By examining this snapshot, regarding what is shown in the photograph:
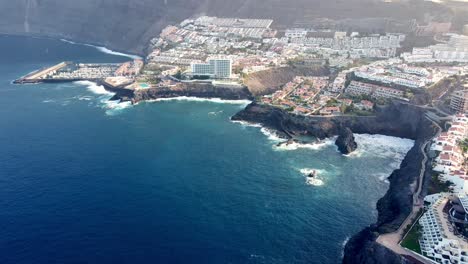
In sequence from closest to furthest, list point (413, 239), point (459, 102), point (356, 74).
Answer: point (413, 239) → point (459, 102) → point (356, 74)

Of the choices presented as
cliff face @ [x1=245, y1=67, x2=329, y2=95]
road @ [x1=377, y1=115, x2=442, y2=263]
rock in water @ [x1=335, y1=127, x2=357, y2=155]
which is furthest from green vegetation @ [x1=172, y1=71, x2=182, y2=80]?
road @ [x1=377, y1=115, x2=442, y2=263]

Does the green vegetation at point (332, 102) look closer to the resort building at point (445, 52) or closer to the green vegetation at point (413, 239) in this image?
the resort building at point (445, 52)

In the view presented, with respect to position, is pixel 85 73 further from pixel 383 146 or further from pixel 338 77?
pixel 383 146

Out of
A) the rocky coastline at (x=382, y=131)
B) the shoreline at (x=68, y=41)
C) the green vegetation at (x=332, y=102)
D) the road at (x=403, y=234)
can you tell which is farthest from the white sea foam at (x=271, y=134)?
the shoreline at (x=68, y=41)

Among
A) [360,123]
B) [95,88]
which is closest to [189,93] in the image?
[95,88]

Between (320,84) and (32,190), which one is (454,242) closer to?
(32,190)

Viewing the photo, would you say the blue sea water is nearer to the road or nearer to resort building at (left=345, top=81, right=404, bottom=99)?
the road

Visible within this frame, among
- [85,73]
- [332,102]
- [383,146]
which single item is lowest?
[383,146]
